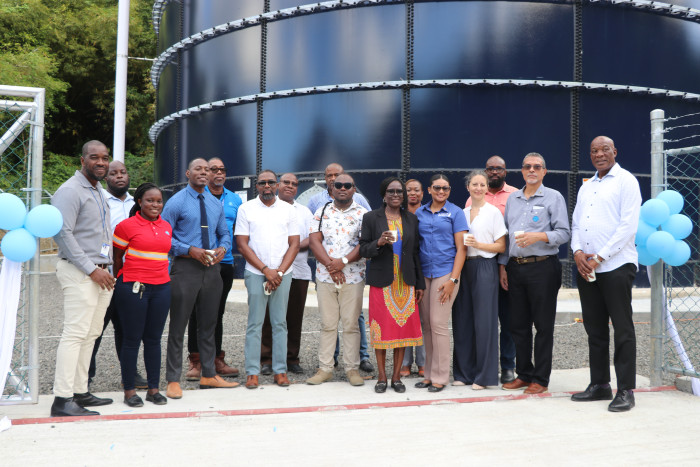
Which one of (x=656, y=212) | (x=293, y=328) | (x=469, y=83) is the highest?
(x=469, y=83)

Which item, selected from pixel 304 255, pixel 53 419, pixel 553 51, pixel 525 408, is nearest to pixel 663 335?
pixel 525 408

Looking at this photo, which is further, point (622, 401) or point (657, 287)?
point (657, 287)

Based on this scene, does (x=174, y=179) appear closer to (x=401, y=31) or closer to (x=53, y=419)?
(x=401, y=31)

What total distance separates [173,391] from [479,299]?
9.16 feet

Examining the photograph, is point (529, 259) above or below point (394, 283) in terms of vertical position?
above

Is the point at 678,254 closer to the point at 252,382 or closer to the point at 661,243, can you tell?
the point at 661,243

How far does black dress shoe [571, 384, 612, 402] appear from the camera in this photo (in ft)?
16.3

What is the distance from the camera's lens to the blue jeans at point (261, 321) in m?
5.48

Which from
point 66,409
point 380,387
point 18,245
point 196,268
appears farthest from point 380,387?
point 18,245

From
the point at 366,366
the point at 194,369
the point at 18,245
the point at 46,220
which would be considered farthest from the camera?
the point at 366,366

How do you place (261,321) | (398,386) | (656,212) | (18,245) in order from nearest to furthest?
(18,245), (656,212), (398,386), (261,321)

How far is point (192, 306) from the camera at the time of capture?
524 cm

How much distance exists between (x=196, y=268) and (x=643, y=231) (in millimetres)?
3957

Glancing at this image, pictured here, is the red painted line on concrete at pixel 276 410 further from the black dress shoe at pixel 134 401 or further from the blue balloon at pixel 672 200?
the blue balloon at pixel 672 200
